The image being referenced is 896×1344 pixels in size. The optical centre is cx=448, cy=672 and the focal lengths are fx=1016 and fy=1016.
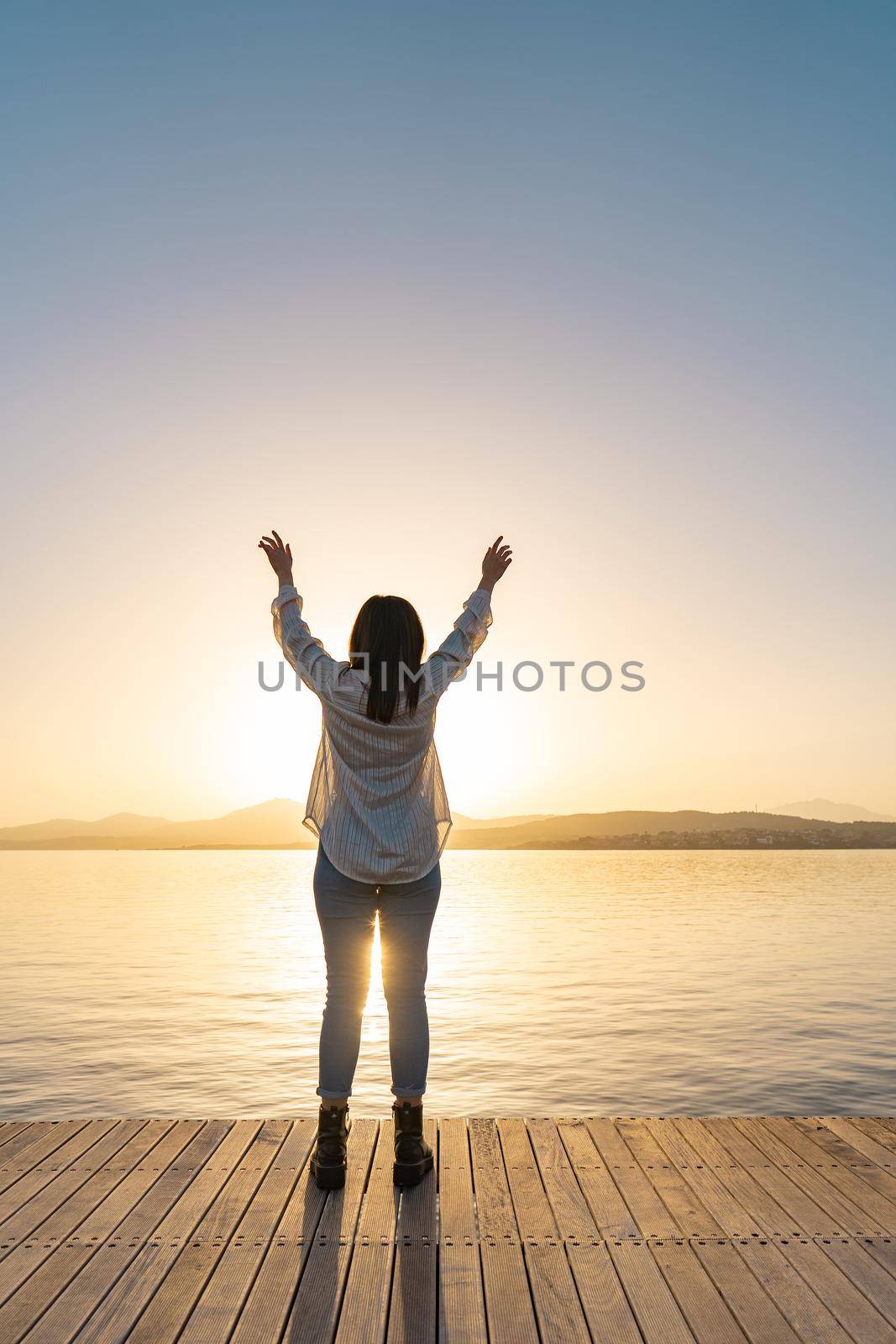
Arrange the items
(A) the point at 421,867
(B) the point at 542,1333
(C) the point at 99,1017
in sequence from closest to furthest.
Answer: (B) the point at 542,1333, (A) the point at 421,867, (C) the point at 99,1017

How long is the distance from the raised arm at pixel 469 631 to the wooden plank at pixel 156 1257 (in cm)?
208

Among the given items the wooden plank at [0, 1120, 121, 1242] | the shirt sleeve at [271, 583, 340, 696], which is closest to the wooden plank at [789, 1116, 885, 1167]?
the shirt sleeve at [271, 583, 340, 696]

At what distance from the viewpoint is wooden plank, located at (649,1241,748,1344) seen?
2854mm

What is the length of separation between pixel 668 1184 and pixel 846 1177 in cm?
76

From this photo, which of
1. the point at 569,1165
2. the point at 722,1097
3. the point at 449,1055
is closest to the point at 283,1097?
the point at 449,1055

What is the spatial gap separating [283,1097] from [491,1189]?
5.15m

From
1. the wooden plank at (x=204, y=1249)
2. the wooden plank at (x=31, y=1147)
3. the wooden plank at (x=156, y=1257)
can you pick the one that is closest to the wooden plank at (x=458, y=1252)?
the wooden plank at (x=204, y=1249)

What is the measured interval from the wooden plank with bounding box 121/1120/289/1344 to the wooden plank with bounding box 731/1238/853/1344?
1733 mm

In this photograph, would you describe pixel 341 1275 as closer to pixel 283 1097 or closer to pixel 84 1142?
pixel 84 1142

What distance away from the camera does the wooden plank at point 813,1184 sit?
11.8ft

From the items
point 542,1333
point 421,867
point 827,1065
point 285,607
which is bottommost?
point 827,1065

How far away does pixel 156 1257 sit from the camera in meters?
3.34

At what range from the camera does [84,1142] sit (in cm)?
452

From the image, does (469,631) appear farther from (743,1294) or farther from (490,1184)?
(743,1294)
